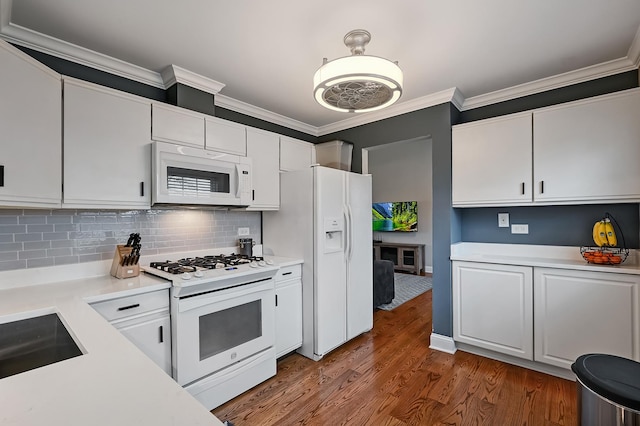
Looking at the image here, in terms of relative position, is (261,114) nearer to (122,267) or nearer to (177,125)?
(177,125)

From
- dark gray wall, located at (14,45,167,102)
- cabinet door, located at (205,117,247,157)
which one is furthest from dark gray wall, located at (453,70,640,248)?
dark gray wall, located at (14,45,167,102)

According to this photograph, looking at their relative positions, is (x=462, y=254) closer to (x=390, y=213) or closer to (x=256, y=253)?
(x=256, y=253)

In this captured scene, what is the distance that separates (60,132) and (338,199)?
6.81ft

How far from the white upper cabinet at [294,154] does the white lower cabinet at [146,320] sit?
168 cm

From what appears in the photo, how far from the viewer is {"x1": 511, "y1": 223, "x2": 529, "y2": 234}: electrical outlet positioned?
9.45 feet

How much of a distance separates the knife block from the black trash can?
8.73 ft

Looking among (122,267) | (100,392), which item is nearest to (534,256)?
(100,392)

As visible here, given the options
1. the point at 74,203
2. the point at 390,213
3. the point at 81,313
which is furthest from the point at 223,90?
the point at 390,213

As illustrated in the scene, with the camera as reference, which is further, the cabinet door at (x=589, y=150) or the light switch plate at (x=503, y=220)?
the light switch plate at (x=503, y=220)

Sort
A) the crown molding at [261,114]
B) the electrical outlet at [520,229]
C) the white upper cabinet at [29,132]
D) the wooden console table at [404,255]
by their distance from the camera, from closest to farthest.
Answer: the white upper cabinet at [29,132], the electrical outlet at [520,229], the crown molding at [261,114], the wooden console table at [404,255]

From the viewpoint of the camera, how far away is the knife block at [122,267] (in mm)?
2082

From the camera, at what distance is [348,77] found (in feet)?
5.60

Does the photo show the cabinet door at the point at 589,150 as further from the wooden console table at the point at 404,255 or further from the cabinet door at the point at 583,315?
the wooden console table at the point at 404,255

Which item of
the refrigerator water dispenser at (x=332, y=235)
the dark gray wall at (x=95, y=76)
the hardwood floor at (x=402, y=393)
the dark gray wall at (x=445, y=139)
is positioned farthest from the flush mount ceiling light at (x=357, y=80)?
the hardwood floor at (x=402, y=393)
